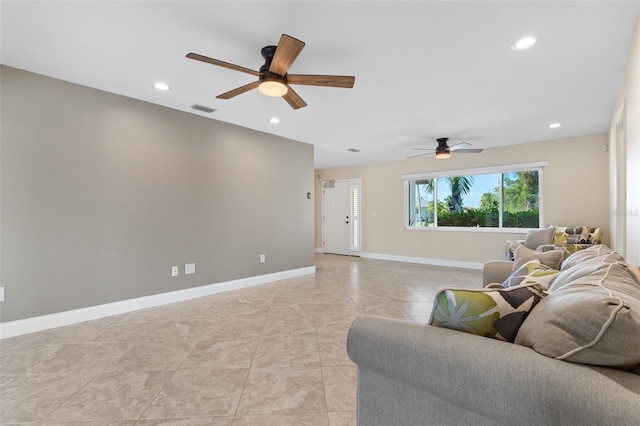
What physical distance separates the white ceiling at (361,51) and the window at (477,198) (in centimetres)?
167

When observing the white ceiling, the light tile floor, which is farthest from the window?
the light tile floor

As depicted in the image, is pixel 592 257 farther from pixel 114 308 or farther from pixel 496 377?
pixel 114 308

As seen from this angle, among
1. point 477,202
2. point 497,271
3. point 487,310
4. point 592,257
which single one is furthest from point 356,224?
point 487,310

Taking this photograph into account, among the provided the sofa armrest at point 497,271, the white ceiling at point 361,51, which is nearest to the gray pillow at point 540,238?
the white ceiling at point 361,51

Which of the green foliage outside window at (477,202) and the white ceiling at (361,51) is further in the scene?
the green foliage outside window at (477,202)

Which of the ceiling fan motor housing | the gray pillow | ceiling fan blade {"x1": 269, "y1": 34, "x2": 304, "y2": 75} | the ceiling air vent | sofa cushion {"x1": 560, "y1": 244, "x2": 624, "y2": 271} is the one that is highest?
the ceiling air vent

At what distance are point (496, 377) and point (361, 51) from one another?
8.01ft

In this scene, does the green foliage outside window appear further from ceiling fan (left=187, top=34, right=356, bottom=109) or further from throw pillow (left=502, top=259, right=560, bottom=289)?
ceiling fan (left=187, top=34, right=356, bottom=109)

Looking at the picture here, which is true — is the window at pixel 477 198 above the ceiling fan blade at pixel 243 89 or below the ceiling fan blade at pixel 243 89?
below

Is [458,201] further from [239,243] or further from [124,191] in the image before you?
[124,191]

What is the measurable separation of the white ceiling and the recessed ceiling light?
0.05 m

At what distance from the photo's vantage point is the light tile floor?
165cm

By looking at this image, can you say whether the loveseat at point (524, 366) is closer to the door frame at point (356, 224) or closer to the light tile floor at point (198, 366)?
the light tile floor at point (198, 366)

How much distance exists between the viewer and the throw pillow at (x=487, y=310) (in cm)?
96
